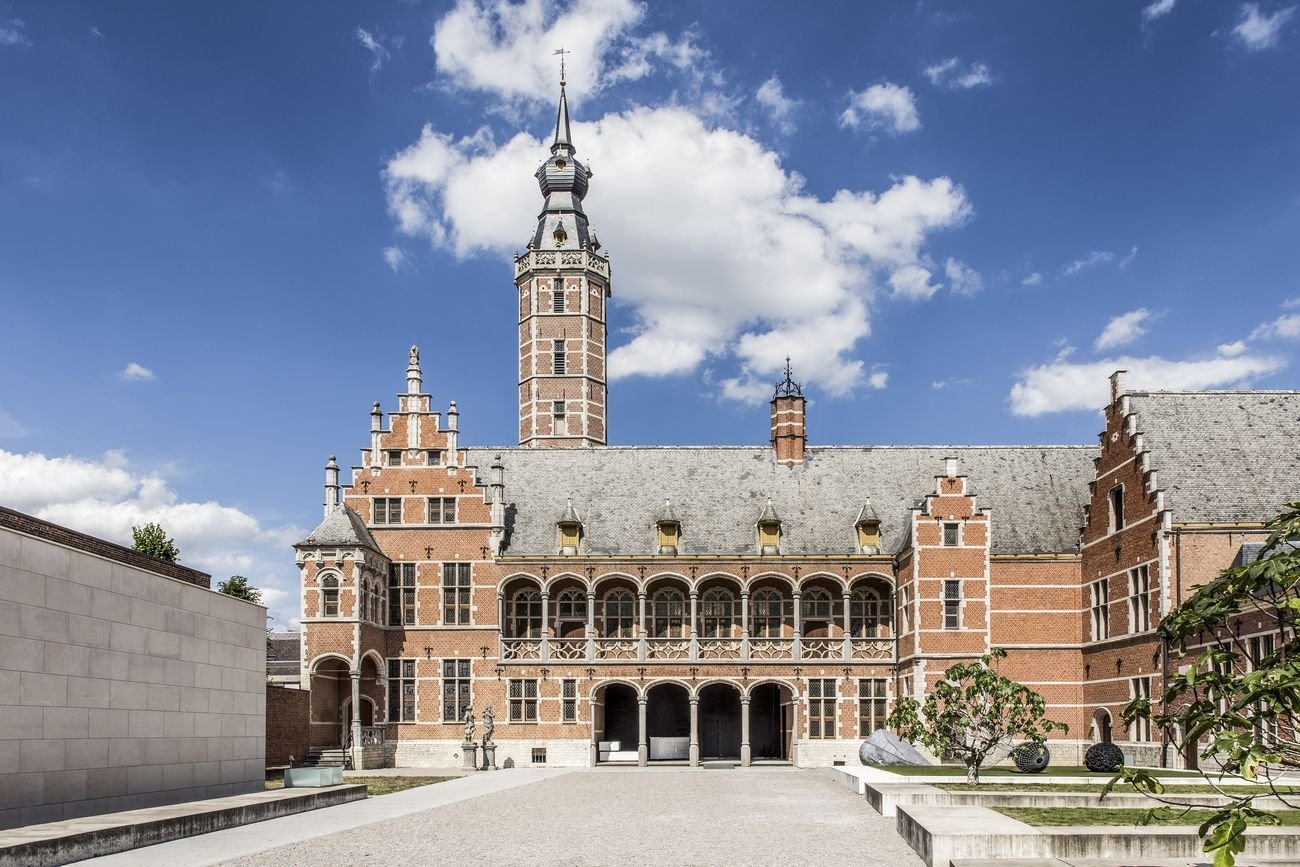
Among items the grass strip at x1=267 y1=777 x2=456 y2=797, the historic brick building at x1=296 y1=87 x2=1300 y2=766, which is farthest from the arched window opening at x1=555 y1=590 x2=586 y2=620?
the grass strip at x1=267 y1=777 x2=456 y2=797

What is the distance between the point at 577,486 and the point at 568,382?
1797 cm

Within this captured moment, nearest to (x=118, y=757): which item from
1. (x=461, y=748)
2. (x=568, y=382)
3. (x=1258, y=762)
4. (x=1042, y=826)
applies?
(x=1042, y=826)

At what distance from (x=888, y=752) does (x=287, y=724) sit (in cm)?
1736

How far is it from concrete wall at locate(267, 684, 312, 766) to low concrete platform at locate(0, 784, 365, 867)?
12239mm

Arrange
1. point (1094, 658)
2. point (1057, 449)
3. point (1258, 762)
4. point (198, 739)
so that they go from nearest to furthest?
point (1258, 762)
point (198, 739)
point (1094, 658)
point (1057, 449)

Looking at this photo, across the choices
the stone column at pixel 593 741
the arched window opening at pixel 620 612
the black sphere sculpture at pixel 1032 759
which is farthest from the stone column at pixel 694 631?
the black sphere sculpture at pixel 1032 759

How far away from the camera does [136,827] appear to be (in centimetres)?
1752

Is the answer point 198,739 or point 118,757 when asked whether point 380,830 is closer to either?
point 118,757

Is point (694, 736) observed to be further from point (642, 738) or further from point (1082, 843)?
point (1082, 843)

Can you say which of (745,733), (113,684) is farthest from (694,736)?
(113,684)

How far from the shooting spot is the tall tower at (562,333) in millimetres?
63562

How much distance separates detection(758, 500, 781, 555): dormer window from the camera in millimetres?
43875

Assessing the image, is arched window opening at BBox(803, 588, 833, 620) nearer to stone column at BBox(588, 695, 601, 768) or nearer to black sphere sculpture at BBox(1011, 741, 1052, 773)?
stone column at BBox(588, 695, 601, 768)

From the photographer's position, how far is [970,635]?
132ft
